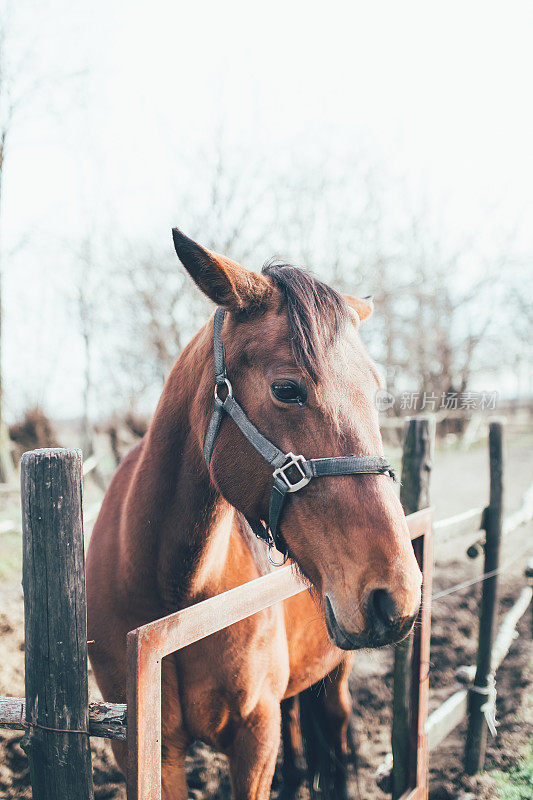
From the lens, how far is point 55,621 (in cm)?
140

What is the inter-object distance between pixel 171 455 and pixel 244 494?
0.47m

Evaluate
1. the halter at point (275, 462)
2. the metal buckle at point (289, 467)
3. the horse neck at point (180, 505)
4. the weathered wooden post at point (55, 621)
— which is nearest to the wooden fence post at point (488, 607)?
the horse neck at point (180, 505)

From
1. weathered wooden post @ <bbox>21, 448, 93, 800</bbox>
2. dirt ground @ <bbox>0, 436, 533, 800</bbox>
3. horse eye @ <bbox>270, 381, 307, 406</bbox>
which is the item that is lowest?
dirt ground @ <bbox>0, 436, 533, 800</bbox>

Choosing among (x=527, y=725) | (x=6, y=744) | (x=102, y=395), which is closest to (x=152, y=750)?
(x=6, y=744)

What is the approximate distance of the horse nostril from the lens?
1.35 metres

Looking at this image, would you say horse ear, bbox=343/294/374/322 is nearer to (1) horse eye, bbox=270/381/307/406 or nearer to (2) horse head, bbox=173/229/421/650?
(2) horse head, bbox=173/229/421/650

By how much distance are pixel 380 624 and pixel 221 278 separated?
→ 112cm

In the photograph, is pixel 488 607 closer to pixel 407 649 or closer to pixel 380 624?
pixel 407 649

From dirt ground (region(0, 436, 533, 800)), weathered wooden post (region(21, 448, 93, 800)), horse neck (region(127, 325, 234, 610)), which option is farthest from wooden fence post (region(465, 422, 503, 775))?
weathered wooden post (region(21, 448, 93, 800))

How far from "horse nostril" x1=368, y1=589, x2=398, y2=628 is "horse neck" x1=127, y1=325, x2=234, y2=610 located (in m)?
0.76

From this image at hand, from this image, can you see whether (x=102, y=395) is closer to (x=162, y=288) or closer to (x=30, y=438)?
(x=30, y=438)

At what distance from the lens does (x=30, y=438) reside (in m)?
13.2

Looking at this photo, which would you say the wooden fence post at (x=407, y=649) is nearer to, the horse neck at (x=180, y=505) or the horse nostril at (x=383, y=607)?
the horse neck at (x=180, y=505)
